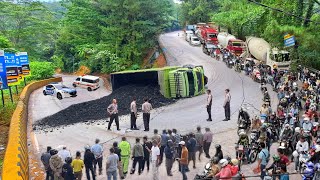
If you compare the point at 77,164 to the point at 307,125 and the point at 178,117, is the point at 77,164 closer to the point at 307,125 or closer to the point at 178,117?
the point at 307,125

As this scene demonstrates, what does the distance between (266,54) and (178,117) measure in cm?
1506

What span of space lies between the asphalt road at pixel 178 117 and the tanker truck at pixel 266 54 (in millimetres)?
2578

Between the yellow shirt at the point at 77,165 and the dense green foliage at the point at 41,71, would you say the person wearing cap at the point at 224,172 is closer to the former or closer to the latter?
the yellow shirt at the point at 77,165

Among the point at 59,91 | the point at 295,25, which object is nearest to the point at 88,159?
the point at 59,91

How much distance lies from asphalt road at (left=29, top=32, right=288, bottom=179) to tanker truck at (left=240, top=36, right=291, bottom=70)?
8.46ft

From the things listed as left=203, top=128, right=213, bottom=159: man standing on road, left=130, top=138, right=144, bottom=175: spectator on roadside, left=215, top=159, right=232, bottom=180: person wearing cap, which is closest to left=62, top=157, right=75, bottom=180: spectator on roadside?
left=130, top=138, right=144, bottom=175: spectator on roadside

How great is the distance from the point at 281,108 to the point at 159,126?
6.42m

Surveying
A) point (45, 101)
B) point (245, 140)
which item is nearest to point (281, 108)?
point (245, 140)

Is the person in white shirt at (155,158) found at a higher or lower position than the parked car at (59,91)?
higher

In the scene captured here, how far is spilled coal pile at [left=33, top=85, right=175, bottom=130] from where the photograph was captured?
21922mm

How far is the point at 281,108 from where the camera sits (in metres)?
17.0

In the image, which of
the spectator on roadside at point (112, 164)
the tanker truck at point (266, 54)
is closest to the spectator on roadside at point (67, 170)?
the spectator on roadside at point (112, 164)

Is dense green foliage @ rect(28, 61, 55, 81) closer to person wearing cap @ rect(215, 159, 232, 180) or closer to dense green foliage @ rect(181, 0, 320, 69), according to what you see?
dense green foliage @ rect(181, 0, 320, 69)

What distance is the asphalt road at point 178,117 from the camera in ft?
58.0
